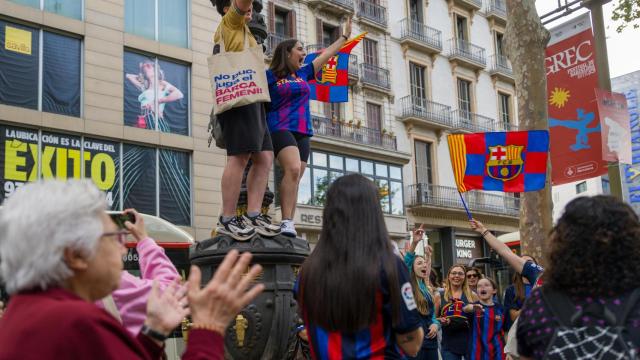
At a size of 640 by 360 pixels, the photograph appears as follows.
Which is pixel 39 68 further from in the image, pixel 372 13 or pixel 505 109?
pixel 505 109

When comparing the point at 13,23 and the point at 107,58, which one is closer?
the point at 13,23

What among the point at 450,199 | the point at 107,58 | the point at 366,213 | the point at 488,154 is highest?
the point at 107,58

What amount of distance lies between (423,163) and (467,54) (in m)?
6.99

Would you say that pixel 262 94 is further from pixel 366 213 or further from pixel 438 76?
pixel 438 76

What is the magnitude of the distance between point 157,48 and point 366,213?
19.5 metres

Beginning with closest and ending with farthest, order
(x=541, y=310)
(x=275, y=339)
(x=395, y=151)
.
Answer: (x=541, y=310), (x=275, y=339), (x=395, y=151)

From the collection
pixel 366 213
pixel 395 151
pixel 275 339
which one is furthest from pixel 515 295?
pixel 395 151

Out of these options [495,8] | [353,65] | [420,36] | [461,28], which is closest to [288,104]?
[353,65]

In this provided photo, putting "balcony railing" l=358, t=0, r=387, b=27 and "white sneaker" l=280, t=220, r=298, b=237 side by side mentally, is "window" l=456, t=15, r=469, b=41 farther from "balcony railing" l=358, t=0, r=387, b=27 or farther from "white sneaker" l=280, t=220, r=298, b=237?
"white sneaker" l=280, t=220, r=298, b=237

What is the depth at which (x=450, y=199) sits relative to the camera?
32875mm

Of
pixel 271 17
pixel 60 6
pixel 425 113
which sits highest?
pixel 271 17

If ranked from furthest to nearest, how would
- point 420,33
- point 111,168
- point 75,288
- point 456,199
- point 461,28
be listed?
point 461,28 < point 420,33 < point 456,199 < point 111,168 < point 75,288

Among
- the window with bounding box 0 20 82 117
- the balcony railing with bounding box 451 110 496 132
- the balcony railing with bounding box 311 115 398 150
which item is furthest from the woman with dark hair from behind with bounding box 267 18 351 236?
the balcony railing with bounding box 451 110 496 132

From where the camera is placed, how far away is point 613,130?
31.7 feet
